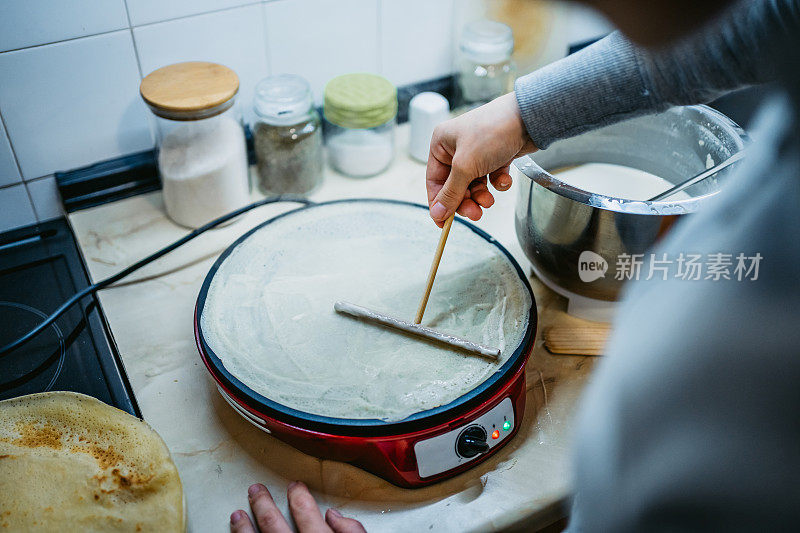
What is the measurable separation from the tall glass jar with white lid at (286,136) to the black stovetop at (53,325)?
339 mm

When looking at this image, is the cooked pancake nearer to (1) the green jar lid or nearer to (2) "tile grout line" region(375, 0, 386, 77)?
(1) the green jar lid

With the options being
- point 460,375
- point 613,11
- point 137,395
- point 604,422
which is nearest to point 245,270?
point 137,395

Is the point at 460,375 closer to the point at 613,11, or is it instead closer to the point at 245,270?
the point at 245,270

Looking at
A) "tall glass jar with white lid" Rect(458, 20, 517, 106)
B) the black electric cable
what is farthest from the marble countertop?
"tall glass jar with white lid" Rect(458, 20, 517, 106)

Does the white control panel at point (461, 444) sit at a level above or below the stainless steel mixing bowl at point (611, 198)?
below

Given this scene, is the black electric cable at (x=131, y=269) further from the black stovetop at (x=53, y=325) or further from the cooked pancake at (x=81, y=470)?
the cooked pancake at (x=81, y=470)

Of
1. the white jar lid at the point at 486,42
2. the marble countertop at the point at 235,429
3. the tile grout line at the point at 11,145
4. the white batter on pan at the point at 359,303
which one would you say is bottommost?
the marble countertop at the point at 235,429

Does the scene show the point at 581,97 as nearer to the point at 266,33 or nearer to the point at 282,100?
the point at 282,100

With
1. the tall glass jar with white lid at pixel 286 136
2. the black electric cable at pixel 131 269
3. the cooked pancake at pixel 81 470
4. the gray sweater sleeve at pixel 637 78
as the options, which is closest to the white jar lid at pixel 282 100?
the tall glass jar with white lid at pixel 286 136

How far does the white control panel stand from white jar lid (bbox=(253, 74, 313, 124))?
58 centimetres

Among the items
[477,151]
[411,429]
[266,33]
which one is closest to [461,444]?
[411,429]

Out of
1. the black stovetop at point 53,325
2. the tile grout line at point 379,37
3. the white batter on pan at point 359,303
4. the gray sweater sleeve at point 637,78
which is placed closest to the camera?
the gray sweater sleeve at point 637,78

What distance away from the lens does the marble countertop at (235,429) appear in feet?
2.48

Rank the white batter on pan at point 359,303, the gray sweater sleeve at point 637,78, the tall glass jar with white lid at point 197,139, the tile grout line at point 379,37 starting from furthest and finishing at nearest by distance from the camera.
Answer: the tile grout line at point 379,37, the tall glass jar with white lid at point 197,139, the white batter on pan at point 359,303, the gray sweater sleeve at point 637,78
